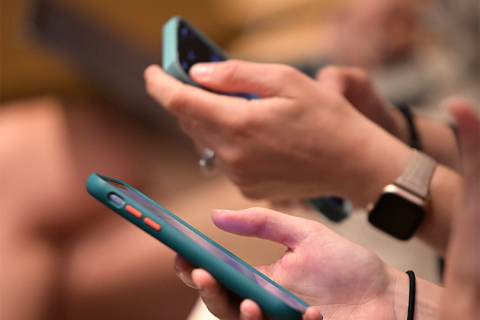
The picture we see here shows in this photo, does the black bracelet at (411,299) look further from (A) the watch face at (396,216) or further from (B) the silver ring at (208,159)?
(B) the silver ring at (208,159)

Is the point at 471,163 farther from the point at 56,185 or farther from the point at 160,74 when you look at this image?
the point at 56,185

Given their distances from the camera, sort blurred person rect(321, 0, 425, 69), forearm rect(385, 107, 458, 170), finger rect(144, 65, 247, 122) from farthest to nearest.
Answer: blurred person rect(321, 0, 425, 69), forearm rect(385, 107, 458, 170), finger rect(144, 65, 247, 122)

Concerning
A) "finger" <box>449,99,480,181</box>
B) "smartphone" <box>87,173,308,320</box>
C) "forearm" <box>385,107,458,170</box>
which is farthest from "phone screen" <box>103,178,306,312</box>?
"forearm" <box>385,107,458,170</box>

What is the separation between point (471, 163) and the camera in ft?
0.77

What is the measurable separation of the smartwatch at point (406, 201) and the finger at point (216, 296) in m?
0.22

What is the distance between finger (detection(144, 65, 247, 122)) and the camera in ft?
1.19

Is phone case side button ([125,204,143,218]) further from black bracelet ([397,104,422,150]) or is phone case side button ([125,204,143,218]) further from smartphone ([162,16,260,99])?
black bracelet ([397,104,422,150])

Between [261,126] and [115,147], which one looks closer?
[261,126]

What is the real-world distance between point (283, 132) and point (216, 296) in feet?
0.64

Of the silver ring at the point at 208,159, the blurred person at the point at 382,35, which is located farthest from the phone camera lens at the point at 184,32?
the blurred person at the point at 382,35

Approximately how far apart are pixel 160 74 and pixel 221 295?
25 cm

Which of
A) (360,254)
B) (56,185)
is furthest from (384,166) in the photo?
(56,185)

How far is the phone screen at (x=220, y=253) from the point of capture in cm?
22

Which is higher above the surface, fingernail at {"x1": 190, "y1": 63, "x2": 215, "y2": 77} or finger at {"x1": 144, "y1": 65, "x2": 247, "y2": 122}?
fingernail at {"x1": 190, "y1": 63, "x2": 215, "y2": 77}
